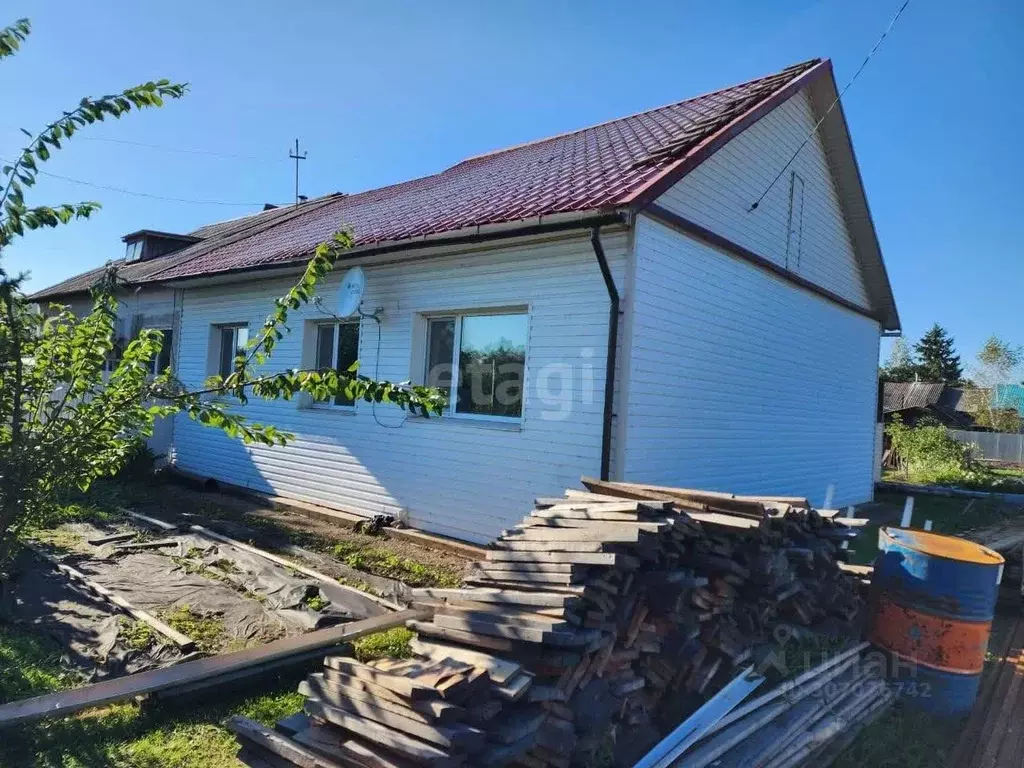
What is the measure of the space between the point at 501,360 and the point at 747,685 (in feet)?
14.7

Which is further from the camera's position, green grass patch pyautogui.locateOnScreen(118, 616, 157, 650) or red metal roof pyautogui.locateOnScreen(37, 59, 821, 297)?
red metal roof pyautogui.locateOnScreen(37, 59, 821, 297)

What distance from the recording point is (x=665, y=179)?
21.7ft

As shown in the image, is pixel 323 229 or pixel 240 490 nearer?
pixel 240 490

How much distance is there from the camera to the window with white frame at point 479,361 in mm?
7512

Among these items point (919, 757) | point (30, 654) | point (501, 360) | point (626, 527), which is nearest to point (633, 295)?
point (501, 360)

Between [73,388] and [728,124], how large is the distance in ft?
24.5

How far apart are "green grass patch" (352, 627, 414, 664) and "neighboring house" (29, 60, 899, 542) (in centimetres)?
247

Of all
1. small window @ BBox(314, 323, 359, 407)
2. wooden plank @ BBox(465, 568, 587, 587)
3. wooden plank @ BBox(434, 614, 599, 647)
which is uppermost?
small window @ BBox(314, 323, 359, 407)

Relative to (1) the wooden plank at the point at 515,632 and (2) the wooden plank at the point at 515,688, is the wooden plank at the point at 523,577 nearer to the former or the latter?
(1) the wooden plank at the point at 515,632

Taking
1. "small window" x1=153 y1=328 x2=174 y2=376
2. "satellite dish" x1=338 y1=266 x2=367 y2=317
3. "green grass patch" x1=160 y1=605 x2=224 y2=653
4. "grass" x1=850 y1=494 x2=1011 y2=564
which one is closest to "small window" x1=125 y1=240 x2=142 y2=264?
"small window" x1=153 y1=328 x2=174 y2=376

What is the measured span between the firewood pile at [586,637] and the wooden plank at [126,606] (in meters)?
1.42

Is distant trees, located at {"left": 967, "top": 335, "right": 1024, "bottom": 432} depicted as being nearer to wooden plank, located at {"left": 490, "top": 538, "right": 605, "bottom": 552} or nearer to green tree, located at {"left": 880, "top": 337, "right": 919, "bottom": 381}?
green tree, located at {"left": 880, "top": 337, "right": 919, "bottom": 381}

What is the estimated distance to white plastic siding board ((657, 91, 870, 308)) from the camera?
8055 mm

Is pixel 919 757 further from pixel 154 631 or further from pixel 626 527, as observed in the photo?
pixel 154 631
